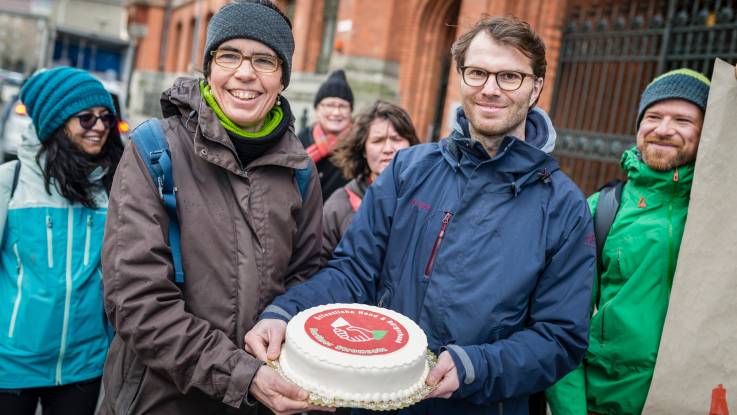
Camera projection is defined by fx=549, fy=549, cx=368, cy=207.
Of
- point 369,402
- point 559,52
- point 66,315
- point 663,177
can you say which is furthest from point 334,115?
point 559,52

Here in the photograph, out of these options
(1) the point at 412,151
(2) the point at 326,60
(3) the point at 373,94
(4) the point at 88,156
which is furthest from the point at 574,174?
(2) the point at 326,60

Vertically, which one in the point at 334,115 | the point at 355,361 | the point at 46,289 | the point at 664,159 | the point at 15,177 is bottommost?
the point at 46,289

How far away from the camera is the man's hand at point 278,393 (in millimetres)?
1675

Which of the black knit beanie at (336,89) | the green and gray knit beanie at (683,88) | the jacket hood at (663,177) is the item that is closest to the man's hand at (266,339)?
Result: the jacket hood at (663,177)

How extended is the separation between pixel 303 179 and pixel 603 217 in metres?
1.41

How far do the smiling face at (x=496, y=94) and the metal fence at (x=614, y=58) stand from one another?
13.9ft

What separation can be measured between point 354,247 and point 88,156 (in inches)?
64.3

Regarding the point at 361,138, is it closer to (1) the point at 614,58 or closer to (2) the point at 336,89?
(2) the point at 336,89

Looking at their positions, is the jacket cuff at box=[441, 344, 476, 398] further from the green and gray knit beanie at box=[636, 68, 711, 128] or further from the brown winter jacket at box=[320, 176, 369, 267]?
the green and gray knit beanie at box=[636, 68, 711, 128]

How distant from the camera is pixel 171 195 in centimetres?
185

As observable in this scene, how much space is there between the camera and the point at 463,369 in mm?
1799

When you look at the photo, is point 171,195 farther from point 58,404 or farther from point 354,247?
point 58,404

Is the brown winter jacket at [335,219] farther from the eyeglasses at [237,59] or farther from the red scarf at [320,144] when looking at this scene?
the red scarf at [320,144]

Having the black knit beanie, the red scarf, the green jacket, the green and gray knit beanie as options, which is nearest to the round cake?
the green jacket
